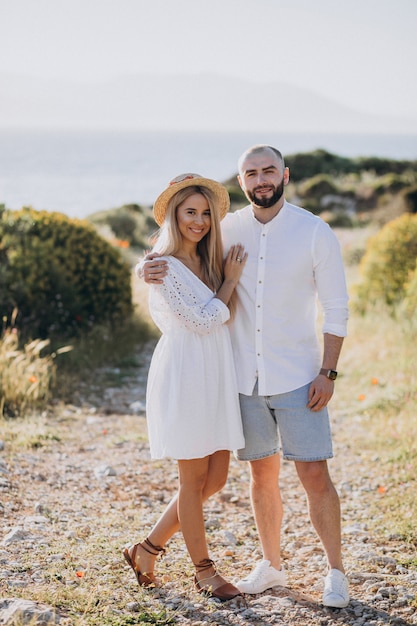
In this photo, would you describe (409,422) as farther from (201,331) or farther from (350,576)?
(201,331)

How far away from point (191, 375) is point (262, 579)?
3.64 ft

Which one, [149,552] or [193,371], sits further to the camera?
[149,552]

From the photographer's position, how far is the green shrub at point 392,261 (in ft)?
31.3

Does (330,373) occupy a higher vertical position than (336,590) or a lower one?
higher

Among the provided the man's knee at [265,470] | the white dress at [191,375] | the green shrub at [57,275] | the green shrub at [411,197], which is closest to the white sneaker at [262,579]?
the man's knee at [265,470]

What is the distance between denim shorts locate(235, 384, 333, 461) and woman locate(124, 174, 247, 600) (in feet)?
0.35

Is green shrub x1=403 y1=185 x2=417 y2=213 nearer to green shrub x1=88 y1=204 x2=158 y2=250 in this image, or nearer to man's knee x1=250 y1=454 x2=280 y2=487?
green shrub x1=88 y1=204 x2=158 y2=250

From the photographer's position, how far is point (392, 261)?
9.60 meters

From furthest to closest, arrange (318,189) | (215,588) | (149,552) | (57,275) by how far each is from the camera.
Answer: (318,189)
(57,275)
(149,552)
(215,588)

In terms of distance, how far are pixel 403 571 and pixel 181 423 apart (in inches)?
59.3

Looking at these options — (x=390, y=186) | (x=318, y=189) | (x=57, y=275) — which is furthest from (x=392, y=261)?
(x=318, y=189)

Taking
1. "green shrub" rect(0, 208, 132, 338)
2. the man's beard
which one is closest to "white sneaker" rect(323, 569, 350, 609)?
the man's beard

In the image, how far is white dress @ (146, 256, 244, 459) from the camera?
351 cm

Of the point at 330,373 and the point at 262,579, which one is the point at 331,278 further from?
the point at 262,579
